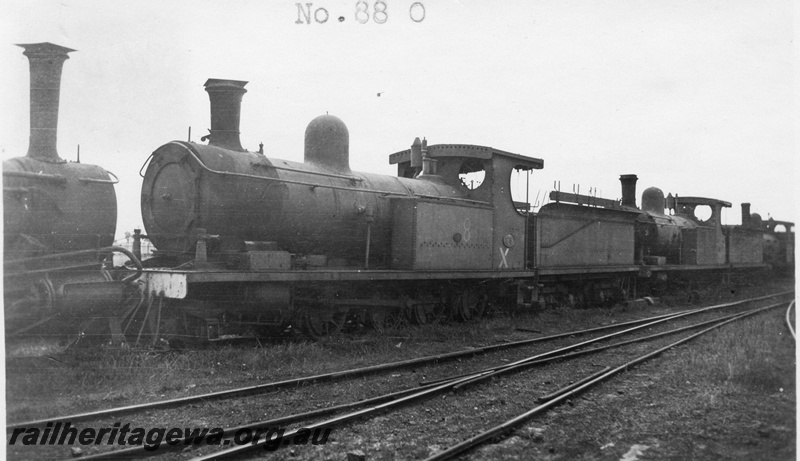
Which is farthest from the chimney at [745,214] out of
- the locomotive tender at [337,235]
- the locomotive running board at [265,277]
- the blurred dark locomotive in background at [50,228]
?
the blurred dark locomotive in background at [50,228]

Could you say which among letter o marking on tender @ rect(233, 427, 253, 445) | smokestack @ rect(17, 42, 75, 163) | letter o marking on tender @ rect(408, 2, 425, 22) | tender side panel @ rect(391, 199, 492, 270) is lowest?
letter o marking on tender @ rect(233, 427, 253, 445)

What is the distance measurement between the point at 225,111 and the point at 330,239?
2.38m

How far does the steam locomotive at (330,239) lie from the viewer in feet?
25.1

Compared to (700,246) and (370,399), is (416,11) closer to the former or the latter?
(370,399)

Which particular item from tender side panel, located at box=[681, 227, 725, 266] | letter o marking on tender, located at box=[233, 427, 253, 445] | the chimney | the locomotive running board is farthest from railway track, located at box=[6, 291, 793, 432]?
the chimney

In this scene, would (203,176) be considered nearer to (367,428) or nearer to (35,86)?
(35,86)

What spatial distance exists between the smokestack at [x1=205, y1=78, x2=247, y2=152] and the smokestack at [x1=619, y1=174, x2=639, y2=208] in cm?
1512

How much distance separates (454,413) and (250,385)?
2.19 m

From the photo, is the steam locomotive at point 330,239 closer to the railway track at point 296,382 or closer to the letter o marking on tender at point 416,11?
the railway track at point 296,382

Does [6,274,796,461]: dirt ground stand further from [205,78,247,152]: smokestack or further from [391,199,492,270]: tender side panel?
[205,78,247,152]: smokestack

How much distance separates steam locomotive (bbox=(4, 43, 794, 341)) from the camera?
7.65 metres

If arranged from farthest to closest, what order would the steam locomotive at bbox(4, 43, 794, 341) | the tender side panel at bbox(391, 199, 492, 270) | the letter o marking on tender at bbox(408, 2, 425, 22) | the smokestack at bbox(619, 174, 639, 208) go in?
the smokestack at bbox(619, 174, 639, 208) < the tender side panel at bbox(391, 199, 492, 270) < the steam locomotive at bbox(4, 43, 794, 341) < the letter o marking on tender at bbox(408, 2, 425, 22)

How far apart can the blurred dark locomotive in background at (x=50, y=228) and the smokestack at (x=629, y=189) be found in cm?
1680

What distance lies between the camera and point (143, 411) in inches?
214
